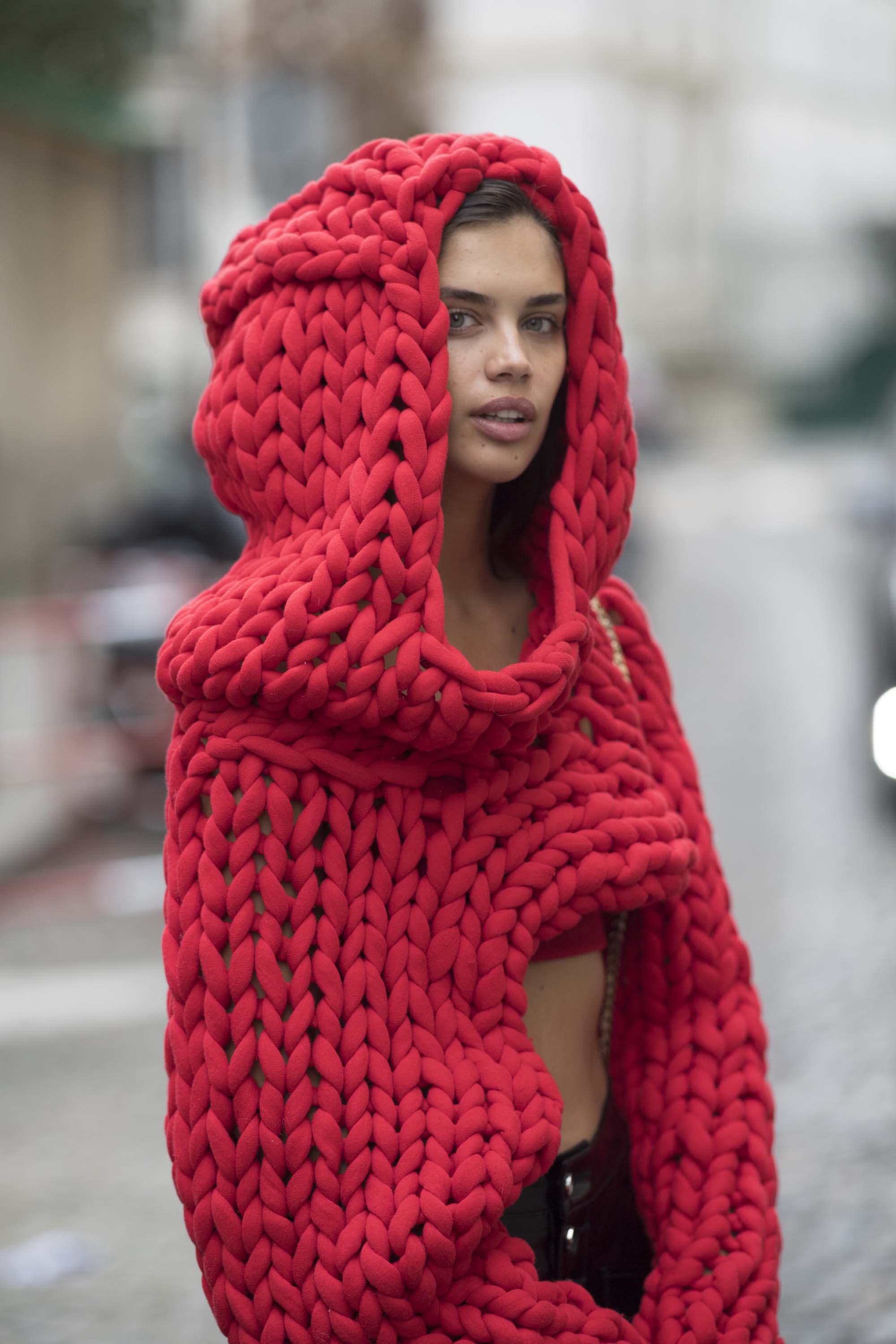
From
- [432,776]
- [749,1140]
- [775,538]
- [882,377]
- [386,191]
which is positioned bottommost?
[749,1140]

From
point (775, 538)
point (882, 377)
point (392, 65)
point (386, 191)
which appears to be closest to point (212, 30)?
point (392, 65)

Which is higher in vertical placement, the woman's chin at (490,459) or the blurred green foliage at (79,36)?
the blurred green foliage at (79,36)

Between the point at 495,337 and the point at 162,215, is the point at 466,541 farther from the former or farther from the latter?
the point at 162,215

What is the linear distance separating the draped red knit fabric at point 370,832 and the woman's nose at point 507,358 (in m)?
0.06

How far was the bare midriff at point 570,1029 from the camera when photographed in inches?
68.4

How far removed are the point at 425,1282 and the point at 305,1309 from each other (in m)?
0.13

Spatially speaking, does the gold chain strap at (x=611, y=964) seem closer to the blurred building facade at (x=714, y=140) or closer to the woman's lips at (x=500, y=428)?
the woman's lips at (x=500, y=428)

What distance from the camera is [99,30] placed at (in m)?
10.6

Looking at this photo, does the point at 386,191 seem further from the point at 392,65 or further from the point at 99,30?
the point at 392,65

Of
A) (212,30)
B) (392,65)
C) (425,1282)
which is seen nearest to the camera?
(425,1282)

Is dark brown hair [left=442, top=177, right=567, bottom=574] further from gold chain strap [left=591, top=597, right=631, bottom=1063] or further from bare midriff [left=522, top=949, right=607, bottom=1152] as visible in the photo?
bare midriff [left=522, top=949, right=607, bottom=1152]

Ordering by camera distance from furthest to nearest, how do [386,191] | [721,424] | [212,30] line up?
[721,424], [212,30], [386,191]

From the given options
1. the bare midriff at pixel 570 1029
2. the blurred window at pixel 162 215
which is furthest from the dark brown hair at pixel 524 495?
the blurred window at pixel 162 215

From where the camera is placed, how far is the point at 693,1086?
71.4 inches
